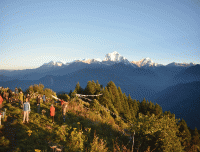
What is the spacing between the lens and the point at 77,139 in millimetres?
7270

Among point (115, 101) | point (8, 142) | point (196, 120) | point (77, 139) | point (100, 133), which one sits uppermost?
point (8, 142)

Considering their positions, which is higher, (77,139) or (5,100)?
(5,100)

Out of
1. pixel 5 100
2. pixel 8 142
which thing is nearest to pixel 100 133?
pixel 8 142

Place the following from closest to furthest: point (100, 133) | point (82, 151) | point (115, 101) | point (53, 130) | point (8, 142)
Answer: point (8, 142) < point (82, 151) < point (53, 130) < point (100, 133) < point (115, 101)

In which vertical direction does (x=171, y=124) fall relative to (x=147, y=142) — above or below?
above

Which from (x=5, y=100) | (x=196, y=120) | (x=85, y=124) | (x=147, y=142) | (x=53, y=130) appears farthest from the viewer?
(x=196, y=120)

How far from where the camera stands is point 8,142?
6074mm

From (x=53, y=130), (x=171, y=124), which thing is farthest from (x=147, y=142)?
(x=53, y=130)

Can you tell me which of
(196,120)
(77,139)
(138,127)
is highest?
(138,127)

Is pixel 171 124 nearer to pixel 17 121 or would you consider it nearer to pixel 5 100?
pixel 17 121

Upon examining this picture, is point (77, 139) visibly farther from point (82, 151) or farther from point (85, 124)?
point (85, 124)

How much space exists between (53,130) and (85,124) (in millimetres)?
2904

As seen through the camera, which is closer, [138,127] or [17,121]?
[138,127]

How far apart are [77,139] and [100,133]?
2.80 meters
